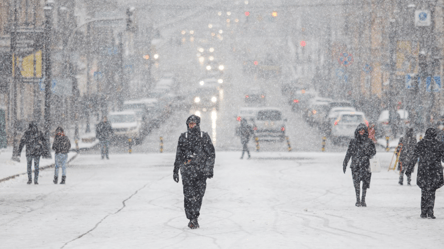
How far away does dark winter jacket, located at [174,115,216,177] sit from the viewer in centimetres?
1088

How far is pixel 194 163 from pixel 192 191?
1.35 feet

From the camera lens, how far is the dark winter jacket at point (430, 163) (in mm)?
12023

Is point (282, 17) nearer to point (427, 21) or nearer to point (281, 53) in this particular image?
point (281, 53)

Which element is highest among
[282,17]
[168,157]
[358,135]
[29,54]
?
[282,17]

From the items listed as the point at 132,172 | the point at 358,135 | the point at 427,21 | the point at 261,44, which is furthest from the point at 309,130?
the point at 261,44

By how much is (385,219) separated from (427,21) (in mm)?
22364

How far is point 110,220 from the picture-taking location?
12.1 m

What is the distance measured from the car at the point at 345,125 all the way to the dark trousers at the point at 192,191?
81.8 ft

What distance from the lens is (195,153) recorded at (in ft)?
35.9

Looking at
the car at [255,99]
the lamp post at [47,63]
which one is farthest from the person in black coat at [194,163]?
the car at [255,99]

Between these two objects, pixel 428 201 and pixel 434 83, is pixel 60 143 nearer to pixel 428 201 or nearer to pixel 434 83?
pixel 428 201

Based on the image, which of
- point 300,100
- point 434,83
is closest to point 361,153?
point 434,83

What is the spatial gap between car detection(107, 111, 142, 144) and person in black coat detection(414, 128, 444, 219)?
26.2 meters

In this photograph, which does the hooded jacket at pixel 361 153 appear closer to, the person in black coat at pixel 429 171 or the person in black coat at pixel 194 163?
the person in black coat at pixel 429 171
